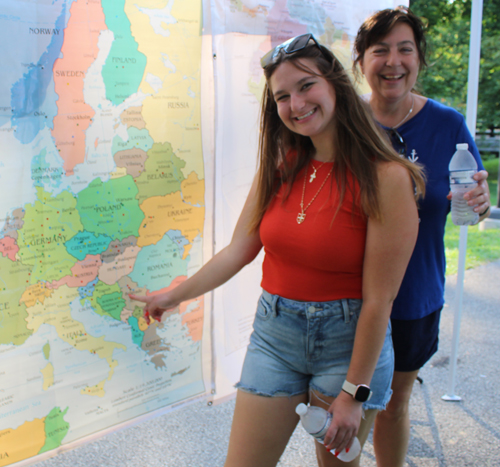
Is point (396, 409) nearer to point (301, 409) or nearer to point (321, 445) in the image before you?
point (321, 445)

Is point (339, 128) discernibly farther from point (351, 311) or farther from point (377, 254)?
point (351, 311)

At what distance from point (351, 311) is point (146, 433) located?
1.89 metres

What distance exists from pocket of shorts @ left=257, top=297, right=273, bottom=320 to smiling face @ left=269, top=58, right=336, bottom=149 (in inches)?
23.3

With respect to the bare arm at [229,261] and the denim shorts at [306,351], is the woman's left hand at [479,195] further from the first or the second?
the bare arm at [229,261]

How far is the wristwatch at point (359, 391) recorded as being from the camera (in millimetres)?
1431

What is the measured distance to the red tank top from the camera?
1445 mm

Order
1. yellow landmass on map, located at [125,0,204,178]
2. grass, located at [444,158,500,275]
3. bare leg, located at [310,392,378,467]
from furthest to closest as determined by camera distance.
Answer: grass, located at [444,158,500,275], yellow landmass on map, located at [125,0,204,178], bare leg, located at [310,392,378,467]

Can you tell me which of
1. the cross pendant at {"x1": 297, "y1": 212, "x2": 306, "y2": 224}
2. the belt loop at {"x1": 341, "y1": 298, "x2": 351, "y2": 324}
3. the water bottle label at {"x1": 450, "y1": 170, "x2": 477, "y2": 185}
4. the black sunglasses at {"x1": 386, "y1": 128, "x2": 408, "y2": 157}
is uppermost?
the black sunglasses at {"x1": 386, "y1": 128, "x2": 408, "y2": 157}

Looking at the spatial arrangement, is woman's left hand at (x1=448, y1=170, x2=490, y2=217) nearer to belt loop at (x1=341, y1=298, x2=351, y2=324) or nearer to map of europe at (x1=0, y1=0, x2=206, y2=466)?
belt loop at (x1=341, y1=298, x2=351, y2=324)

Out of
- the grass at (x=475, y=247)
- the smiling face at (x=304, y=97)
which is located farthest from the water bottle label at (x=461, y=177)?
the grass at (x=475, y=247)

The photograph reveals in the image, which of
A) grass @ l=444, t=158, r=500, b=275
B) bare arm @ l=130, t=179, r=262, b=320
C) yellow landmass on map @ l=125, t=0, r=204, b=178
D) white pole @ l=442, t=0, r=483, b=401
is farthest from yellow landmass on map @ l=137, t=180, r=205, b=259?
grass @ l=444, t=158, r=500, b=275

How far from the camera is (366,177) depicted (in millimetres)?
1421

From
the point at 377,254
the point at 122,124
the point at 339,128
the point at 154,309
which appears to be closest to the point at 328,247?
the point at 377,254

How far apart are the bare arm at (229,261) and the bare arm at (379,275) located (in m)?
0.50
